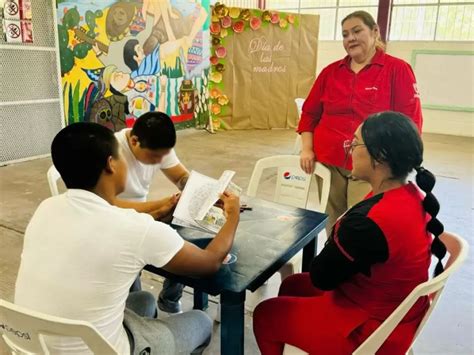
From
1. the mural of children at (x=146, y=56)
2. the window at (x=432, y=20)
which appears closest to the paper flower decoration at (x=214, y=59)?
the mural of children at (x=146, y=56)

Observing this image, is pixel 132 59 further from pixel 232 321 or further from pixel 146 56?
pixel 232 321

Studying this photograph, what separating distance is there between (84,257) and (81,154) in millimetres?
278

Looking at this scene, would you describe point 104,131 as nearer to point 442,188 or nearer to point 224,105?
point 442,188

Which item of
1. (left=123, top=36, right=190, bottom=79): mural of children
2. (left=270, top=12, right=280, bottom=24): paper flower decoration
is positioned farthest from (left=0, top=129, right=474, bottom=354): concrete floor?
(left=270, top=12, right=280, bottom=24): paper flower decoration

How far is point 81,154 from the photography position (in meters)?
1.20

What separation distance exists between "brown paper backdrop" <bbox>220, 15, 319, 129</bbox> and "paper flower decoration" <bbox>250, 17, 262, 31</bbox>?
0.08m

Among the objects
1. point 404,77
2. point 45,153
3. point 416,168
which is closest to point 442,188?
point 404,77

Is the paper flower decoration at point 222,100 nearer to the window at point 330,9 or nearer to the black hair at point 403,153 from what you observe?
the window at point 330,9

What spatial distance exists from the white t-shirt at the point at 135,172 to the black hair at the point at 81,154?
886 mm

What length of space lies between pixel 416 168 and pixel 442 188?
400 cm

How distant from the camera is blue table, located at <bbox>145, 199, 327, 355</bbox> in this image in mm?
1380

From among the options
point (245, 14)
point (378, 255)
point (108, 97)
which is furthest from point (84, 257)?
point (245, 14)

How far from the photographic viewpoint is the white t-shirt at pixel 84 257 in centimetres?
116

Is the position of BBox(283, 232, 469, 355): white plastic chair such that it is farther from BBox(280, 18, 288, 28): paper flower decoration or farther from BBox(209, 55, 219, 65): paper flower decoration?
BBox(280, 18, 288, 28): paper flower decoration
